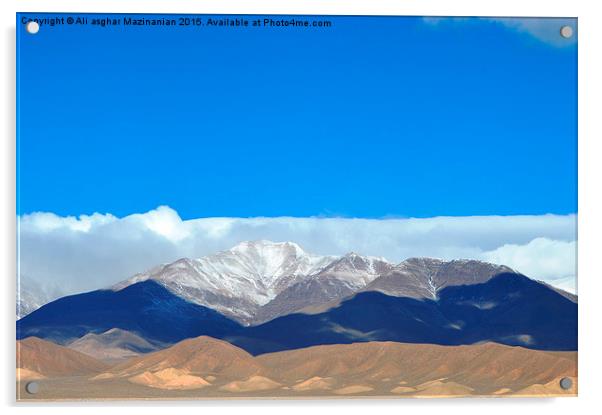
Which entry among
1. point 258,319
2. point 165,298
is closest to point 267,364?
point 258,319

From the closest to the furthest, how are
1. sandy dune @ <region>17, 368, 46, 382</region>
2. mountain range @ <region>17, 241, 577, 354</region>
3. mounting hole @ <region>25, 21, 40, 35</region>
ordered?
1. sandy dune @ <region>17, 368, 46, 382</region>
2. mounting hole @ <region>25, 21, 40, 35</region>
3. mountain range @ <region>17, 241, 577, 354</region>

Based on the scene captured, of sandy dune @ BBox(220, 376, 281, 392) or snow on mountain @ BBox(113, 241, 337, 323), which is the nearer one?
sandy dune @ BBox(220, 376, 281, 392)

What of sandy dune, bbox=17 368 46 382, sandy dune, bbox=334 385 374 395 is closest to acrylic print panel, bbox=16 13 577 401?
sandy dune, bbox=334 385 374 395

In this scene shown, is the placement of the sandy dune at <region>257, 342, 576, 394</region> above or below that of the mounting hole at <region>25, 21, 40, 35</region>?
below

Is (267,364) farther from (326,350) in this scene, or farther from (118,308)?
(118,308)

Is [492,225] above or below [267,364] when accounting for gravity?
above

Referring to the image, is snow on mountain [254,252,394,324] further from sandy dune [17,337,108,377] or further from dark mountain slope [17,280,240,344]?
sandy dune [17,337,108,377]
